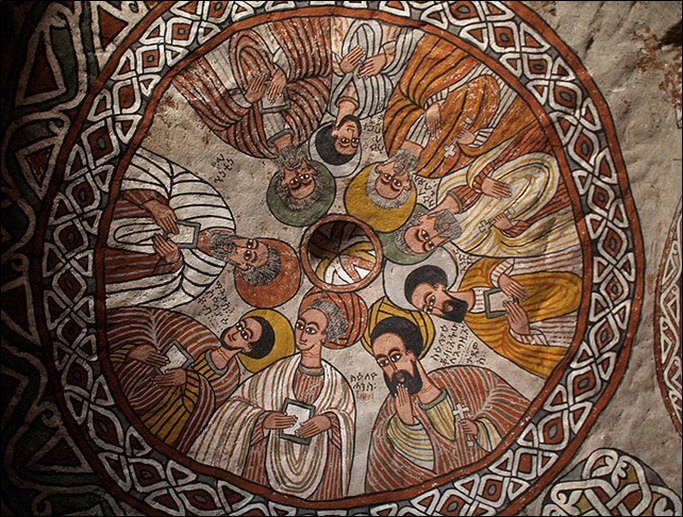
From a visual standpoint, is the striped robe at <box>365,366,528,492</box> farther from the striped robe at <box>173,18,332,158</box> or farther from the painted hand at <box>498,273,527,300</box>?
the striped robe at <box>173,18,332,158</box>

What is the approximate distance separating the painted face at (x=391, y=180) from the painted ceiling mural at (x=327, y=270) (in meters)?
0.02

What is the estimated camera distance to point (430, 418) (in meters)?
5.48

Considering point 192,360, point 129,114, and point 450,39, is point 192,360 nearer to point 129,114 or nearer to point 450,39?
point 129,114

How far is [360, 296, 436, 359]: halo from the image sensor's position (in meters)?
5.52

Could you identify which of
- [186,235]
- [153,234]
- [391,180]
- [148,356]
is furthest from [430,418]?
[153,234]

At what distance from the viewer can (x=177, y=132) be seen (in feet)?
16.5

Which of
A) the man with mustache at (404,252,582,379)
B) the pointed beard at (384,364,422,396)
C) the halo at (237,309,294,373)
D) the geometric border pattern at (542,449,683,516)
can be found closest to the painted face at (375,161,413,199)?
the man with mustache at (404,252,582,379)

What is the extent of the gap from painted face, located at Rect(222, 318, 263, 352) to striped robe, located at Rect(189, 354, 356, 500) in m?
0.21

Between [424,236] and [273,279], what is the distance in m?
0.99

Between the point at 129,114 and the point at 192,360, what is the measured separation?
1523 millimetres

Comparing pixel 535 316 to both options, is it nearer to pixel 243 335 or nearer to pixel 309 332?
pixel 309 332

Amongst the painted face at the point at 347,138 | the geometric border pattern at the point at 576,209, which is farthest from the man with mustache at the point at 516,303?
the painted face at the point at 347,138

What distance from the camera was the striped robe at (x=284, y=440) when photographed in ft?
17.6

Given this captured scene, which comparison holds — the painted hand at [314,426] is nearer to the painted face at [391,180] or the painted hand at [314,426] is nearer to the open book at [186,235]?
the open book at [186,235]
